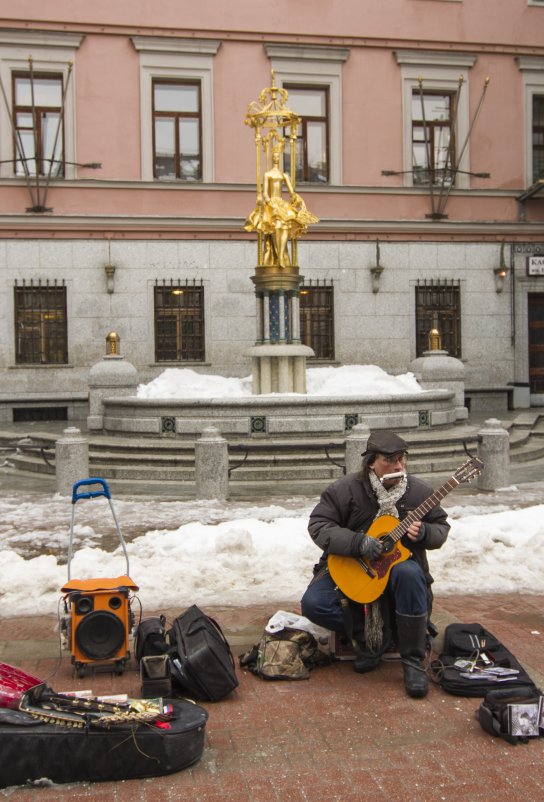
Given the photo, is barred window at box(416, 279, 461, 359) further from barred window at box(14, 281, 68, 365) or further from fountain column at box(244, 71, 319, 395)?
barred window at box(14, 281, 68, 365)

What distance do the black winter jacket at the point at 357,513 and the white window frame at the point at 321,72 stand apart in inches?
754

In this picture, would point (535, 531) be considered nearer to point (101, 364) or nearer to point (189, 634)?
point (189, 634)

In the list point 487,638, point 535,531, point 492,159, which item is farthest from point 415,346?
point 487,638

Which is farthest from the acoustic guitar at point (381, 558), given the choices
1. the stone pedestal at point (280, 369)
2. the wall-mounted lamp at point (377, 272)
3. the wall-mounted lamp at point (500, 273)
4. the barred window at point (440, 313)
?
the wall-mounted lamp at point (500, 273)

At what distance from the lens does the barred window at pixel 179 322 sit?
75.3 ft

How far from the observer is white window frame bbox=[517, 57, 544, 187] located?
24.8 m

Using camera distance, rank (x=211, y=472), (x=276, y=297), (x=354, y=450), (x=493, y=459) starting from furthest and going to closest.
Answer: (x=276, y=297) < (x=493, y=459) < (x=354, y=450) < (x=211, y=472)

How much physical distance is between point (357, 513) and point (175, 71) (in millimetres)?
19880

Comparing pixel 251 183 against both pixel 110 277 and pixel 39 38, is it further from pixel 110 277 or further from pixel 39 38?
pixel 39 38

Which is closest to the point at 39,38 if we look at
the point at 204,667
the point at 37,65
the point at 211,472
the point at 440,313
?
the point at 37,65

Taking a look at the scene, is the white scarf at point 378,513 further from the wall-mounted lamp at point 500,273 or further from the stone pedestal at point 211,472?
the wall-mounted lamp at point 500,273

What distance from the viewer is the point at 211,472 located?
1201 cm

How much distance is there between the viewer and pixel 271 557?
782cm

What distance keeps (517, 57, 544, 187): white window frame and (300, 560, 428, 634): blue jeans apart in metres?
21.5
